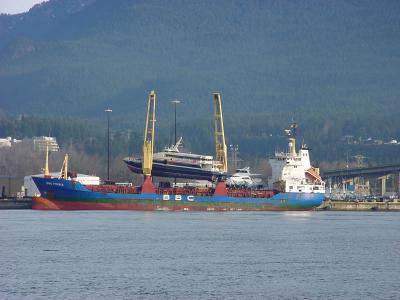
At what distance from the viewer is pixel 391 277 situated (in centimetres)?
6638

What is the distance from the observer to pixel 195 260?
72.4 m

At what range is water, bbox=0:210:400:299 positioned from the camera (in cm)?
6194

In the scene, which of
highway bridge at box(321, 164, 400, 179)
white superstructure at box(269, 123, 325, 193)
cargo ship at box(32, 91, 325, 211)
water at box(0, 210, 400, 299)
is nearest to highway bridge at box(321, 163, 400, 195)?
highway bridge at box(321, 164, 400, 179)

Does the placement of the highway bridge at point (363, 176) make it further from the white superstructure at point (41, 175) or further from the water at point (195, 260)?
the water at point (195, 260)

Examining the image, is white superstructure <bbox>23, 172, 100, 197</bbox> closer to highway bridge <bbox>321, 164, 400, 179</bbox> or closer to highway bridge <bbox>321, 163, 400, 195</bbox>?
highway bridge <bbox>321, 164, 400, 179</bbox>

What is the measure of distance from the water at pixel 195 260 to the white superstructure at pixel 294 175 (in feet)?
89.9

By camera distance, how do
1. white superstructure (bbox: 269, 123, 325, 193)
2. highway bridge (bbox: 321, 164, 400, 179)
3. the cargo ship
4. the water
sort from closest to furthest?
1. the water
2. the cargo ship
3. white superstructure (bbox: 269, 123, 325, 193)
4. highway bridge (bbox: 321, 164, 400, 179)

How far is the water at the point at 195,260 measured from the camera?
61938 millimetres

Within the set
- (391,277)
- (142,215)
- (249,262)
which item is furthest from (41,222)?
(391,277)

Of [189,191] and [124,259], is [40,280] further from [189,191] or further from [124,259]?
[189,191]

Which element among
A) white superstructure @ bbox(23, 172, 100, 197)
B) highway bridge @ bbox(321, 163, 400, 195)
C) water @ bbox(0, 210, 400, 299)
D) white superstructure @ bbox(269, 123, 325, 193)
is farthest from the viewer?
highway bridge @ bbox(321, 163, 400, 195)

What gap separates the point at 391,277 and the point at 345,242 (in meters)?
19.1

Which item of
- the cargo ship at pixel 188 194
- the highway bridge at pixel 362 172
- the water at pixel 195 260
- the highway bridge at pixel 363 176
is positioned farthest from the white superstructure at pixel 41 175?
the highway bridge at pixel 363 176

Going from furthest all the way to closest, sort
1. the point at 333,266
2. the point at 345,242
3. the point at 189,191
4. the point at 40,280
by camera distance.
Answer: the point at 189,191
the point at 345,242
the point at 333,266
the point at 40,280
